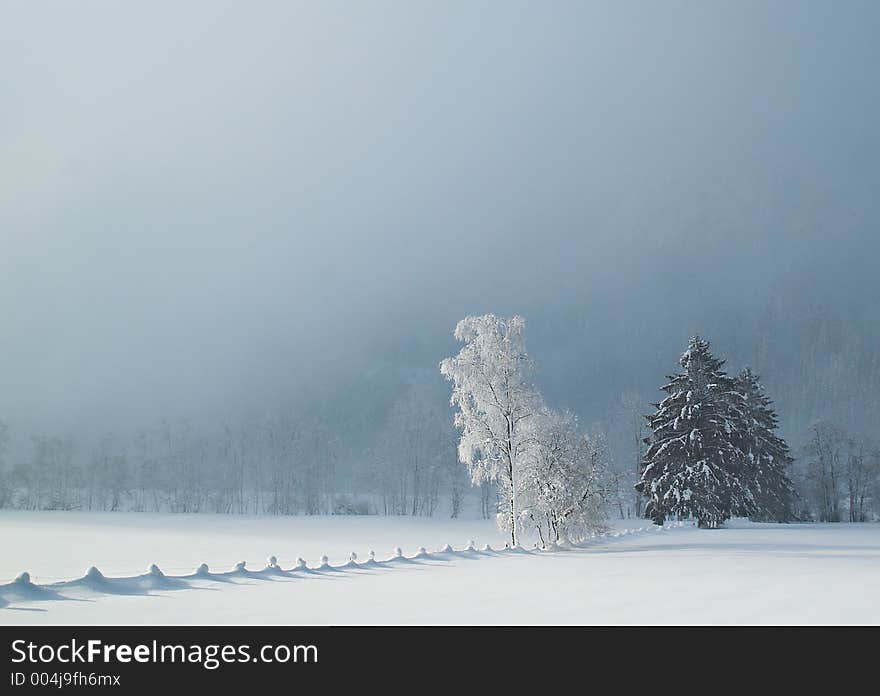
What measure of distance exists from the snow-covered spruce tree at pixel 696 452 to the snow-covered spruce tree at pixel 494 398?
21.6m

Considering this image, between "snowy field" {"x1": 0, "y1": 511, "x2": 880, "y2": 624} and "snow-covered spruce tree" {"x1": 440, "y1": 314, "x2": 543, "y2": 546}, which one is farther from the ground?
"snow-covered spruce tree" {"x1": 440, "y1": 314, "x2": 543, "y2": 546}

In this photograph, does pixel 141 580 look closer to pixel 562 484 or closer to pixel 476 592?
pixel 476 592

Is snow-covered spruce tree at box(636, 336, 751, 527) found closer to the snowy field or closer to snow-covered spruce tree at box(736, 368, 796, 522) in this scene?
snow-covered spruce tree at box(736, 368, 796, 522)

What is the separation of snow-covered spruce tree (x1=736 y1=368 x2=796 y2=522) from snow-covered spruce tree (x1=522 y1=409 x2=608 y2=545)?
1022 inches

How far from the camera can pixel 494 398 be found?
109 ft

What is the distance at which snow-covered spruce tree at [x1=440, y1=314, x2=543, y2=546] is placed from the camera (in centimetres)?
3231

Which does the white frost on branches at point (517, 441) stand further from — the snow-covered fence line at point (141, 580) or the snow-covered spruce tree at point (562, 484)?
the snow-covered fence line at point (141, 580)

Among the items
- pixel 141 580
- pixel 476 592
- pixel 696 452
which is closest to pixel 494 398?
pixel 476 592

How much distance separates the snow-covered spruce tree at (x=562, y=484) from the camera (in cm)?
3039

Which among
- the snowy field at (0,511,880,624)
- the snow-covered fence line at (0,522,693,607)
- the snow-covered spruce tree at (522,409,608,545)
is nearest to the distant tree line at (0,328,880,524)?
the snow-covered spruce tree at (522,409,608,545)

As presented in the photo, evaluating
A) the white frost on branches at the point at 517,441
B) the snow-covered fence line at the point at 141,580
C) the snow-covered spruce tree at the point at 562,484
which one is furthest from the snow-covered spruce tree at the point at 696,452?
the snow-covered fence line at the point at 141,580

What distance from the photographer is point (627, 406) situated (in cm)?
7038

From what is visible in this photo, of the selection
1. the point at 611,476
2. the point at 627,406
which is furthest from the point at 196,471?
the point at 611,476

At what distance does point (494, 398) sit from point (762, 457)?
119 feet
